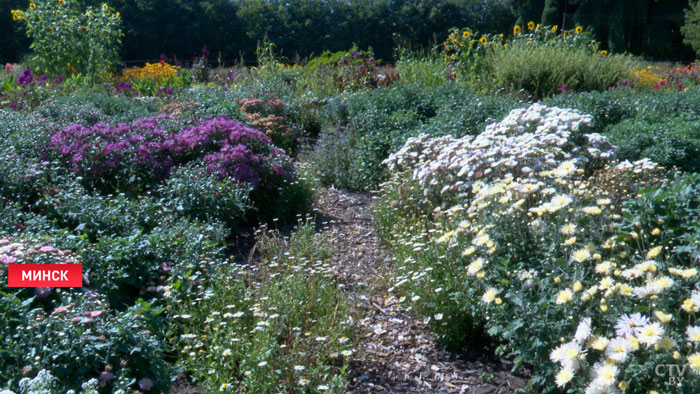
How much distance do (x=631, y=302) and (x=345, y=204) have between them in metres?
3.88

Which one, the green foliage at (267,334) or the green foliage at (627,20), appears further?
the green foliage at (627,20)

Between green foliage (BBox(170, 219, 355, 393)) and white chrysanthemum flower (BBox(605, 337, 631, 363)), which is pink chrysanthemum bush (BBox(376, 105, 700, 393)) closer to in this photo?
white chrysanthemum flower (BBox(605, 337, 631, 363))

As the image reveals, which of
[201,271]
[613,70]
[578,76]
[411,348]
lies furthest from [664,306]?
[613,70]

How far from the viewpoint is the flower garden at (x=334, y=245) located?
2.34m

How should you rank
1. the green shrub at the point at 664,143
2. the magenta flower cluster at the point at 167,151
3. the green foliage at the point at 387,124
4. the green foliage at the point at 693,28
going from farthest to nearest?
the green foliage at the point at 693,28 → the green foliage at the point at 387,124 → the magenta flower cluster at the point at 167,151 → the green shrub at the point at 664,143

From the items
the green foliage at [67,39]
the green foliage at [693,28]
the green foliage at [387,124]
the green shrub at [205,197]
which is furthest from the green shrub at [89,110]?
the green foliage at [693,28]

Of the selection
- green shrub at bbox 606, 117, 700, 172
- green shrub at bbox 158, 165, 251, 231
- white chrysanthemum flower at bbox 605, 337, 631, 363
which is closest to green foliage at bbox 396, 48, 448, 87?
green shrub at bbox 606, 117, 700, 172

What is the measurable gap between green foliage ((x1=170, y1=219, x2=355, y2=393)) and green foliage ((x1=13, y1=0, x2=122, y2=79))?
9.08m

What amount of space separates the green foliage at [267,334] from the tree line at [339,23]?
14.0 meters

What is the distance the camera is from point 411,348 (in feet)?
11.2

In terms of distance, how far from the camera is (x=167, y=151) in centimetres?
566

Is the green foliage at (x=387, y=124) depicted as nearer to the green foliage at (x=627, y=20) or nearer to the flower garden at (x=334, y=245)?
the flower garden at (x=334, y=245)

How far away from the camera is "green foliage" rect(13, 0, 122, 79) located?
11.1 m

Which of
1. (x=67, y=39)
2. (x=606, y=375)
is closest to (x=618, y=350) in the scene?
(x=606, y=375)
